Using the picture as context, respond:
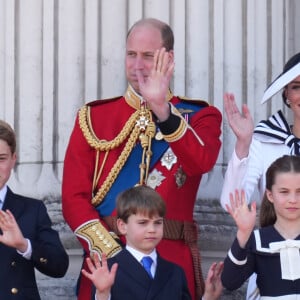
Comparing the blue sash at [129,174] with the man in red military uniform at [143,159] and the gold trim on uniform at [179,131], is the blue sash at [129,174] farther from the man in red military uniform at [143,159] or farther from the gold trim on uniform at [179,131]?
the gold trim on uniform at [179,131]

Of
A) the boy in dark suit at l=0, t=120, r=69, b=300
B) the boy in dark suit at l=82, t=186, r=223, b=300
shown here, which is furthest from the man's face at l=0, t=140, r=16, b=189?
the boy in dark suit at l=82, t=186, r=223, b=300

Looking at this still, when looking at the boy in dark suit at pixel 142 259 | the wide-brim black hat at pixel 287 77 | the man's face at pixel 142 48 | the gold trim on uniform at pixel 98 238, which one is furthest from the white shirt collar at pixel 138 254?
the wide-brim black hat at pixel 287 77

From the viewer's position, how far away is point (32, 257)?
223 inches

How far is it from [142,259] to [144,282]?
102mm

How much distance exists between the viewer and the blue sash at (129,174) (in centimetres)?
598

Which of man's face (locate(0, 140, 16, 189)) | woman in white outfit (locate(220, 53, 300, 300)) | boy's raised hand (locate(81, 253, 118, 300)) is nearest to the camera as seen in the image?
boy's raised hand (locate(81, 253, 118, 300))

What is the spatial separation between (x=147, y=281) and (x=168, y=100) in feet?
3.22

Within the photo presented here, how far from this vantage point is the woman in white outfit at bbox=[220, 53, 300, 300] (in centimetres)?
593

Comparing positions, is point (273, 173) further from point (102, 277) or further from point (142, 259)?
point (102, 277)

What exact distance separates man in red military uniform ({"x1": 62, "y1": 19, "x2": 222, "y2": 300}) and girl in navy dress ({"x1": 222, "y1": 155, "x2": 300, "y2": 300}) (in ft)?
1.23

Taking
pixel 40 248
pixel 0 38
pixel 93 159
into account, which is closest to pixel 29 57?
pixel 0 38

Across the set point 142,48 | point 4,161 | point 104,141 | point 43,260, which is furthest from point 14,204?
point 142,48

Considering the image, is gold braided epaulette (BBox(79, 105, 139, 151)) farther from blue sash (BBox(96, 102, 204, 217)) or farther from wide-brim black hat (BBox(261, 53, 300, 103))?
wide-brim black hat (BBox(261, 53, 300, 103))

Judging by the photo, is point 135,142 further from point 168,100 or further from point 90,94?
point 90,94
